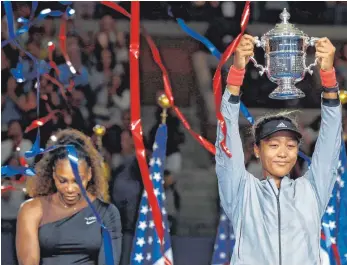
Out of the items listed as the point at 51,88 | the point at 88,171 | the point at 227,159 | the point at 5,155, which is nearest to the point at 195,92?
the point at 51,88

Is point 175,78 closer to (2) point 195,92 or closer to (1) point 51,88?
(2) point 195,92

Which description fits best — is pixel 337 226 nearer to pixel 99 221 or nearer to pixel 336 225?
pixel 336 225

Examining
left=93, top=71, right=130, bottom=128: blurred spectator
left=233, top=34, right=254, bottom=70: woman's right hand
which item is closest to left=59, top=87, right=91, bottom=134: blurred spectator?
left=93, top=71, right=130, bottom=128: blurred spectator

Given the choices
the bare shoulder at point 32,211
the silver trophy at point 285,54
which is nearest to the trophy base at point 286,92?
the silver trophy at point 285,54

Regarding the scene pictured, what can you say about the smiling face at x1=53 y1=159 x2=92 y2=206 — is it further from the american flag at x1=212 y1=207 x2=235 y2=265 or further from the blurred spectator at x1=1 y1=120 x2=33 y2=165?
the blurred spectator at x1=1 y1=120 x2=33 y2=165

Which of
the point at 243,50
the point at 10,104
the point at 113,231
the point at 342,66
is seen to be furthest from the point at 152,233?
the point at 243,50

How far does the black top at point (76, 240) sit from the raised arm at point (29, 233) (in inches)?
1.1

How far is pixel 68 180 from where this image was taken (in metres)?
4.53

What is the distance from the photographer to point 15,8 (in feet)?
23.2

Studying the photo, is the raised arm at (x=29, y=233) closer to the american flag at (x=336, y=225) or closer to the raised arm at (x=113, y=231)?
the raised arm at (x=113, y=231)

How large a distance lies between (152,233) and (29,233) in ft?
4.52

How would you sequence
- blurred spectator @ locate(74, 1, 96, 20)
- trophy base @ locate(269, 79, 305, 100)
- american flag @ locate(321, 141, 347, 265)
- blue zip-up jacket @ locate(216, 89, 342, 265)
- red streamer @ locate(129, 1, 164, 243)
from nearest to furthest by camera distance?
blue zip-up jacket @ locate(216, 89, 342, 265)
red streamer @ locate(129, 1, 164, 243)
trophy base @ locate(269, 79, 305, 100)
american flag @ locate(321, 141, 347, 265)
blurred spectator @ locate(74, 1, 96, 20)

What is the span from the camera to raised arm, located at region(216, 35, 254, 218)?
3.35 metres

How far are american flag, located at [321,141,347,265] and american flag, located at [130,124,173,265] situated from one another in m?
0.97
